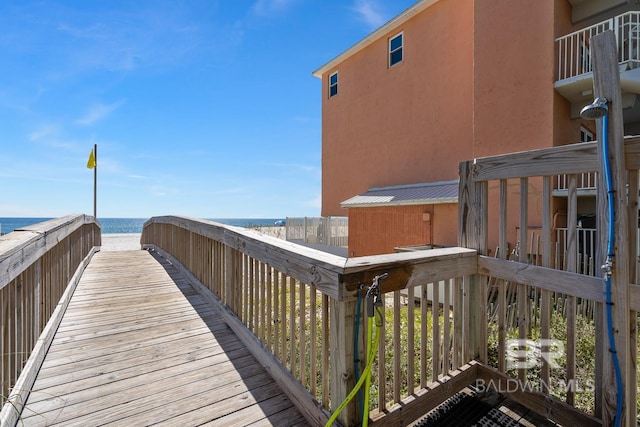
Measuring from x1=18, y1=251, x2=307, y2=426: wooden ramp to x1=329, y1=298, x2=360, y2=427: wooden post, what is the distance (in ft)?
1.48

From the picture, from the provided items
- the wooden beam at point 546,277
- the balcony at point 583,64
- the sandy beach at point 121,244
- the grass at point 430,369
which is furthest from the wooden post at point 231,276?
the sandy beach at point 121,244

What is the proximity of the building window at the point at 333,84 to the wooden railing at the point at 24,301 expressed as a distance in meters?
12.6

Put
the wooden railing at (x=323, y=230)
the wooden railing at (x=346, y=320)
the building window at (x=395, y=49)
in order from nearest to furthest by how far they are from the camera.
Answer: the wooden railing at (x=346, y=320), the building window at (x=395, y=49), the wooden railing at (x=323, y=230)

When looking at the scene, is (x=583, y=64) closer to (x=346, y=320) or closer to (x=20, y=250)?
(x=346, y=320)

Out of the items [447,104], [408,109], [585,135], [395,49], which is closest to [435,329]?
[447,104]

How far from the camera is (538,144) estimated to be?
6723mm

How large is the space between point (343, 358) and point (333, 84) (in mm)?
14380

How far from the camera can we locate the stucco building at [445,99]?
671 cm

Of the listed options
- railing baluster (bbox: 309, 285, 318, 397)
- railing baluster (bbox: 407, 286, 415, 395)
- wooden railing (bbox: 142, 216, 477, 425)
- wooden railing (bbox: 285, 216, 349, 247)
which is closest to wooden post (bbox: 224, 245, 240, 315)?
wooden railing (bbox: 142, 216, 477, 425)

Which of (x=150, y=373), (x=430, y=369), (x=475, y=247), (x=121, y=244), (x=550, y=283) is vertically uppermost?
(x=475, y=247)

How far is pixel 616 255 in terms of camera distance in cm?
132

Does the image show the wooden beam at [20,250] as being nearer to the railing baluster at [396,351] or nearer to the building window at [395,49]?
the railing baluster at [396,351]

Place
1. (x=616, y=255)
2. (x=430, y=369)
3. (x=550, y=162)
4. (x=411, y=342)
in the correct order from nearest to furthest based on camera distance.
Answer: (x=616, y=255) → (x=550, y=162) → (x=411, y=342) → (x=430, y=369)

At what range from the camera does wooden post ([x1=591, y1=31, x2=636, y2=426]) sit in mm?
1305
